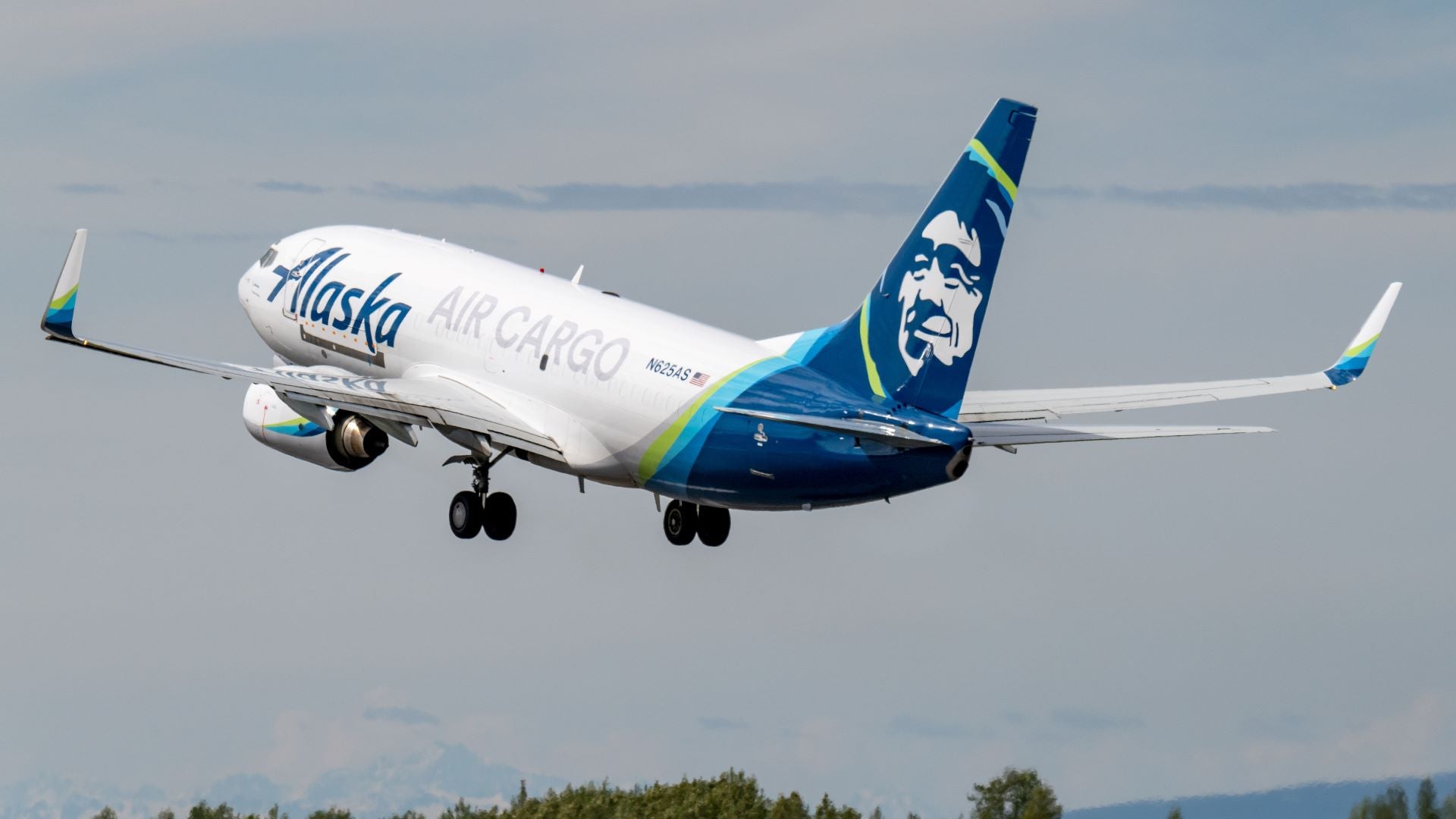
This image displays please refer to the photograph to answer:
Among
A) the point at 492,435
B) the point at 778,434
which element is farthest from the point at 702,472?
the point at 492,435

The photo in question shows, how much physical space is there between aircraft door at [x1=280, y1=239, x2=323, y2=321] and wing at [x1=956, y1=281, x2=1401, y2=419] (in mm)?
19253

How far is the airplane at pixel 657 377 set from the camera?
49875 millimetres

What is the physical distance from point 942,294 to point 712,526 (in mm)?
14194

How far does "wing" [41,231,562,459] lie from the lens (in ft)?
193

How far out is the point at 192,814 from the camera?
12062 centimetres

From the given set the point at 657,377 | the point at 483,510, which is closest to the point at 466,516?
the point at 483,510

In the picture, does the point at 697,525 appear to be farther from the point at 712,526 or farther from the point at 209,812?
the point at 209,812

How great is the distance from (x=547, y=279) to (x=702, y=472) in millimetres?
9712

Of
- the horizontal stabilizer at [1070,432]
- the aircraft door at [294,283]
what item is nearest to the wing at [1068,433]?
the horizontal stabilizer at [1070,432]

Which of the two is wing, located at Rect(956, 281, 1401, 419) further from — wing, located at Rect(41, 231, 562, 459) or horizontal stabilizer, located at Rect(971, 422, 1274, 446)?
wing, located at Rect(41, 231, 562, 459)

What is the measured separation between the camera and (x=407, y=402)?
59594 millimetres

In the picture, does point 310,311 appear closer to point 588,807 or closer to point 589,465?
point 589,465

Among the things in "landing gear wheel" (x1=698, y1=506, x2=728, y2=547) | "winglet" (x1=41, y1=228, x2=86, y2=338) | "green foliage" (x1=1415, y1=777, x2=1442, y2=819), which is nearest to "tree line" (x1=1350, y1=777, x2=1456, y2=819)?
"green foliage" (x1=1415, y1=777, x2=1442, y2=819)

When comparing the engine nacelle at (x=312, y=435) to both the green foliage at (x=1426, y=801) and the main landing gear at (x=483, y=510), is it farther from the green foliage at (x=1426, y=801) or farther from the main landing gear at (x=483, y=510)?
the green foliage at (x=1426, y=801)
